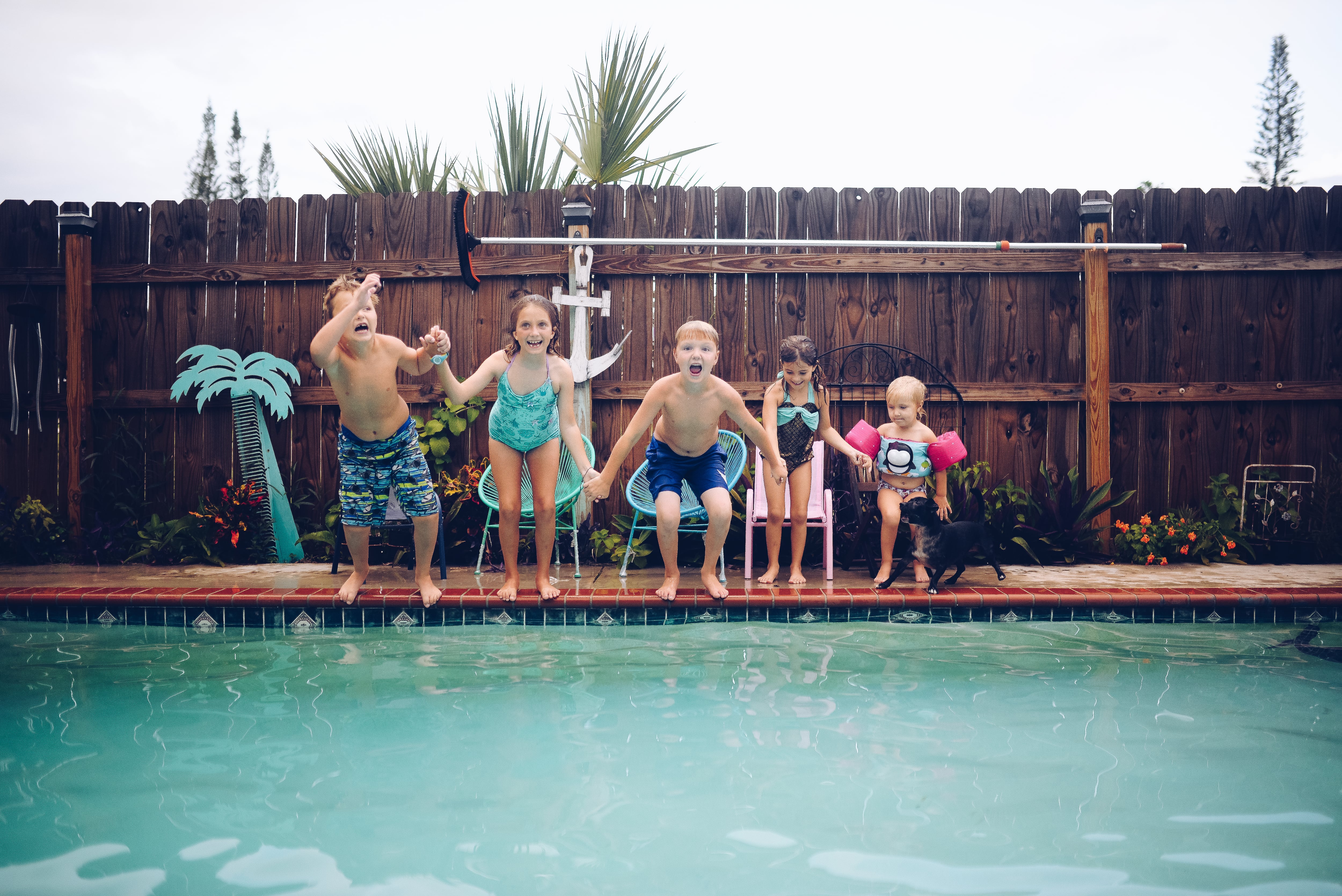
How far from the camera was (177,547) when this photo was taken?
545cm

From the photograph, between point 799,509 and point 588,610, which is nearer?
point 588,610

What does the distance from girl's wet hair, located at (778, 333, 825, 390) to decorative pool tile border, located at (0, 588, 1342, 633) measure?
1288 millimetres

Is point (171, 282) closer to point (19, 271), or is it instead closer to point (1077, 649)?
point (19, 271)

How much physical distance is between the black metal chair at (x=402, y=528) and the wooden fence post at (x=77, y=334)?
1.89 m

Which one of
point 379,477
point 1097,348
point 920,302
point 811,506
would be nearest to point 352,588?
point 379,477

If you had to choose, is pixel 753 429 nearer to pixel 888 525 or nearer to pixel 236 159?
pixel 888 525

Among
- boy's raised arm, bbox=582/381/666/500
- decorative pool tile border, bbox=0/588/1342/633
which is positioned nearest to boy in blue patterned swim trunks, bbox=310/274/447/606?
decorative pool tile border, bbox=0/588/1342/633

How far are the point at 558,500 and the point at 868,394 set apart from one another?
211 centimetres

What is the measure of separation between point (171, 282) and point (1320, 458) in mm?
7571

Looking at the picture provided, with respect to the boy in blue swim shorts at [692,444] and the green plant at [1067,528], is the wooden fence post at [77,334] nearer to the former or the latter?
the boy in blue swim shorts at [692,444]

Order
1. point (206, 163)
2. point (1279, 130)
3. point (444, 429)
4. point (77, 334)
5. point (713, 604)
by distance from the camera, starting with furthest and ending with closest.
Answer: point (206, 163) → point (1279, 130) → point (77, 334) → point (444, 429) → point (713, 604)

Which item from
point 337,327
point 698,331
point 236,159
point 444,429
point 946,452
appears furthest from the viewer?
point 236,159

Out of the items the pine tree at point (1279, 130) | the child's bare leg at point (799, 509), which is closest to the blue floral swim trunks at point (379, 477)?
the child's bare leg at point (799, 509)

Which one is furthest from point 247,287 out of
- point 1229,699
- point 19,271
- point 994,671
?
point 1229,699
